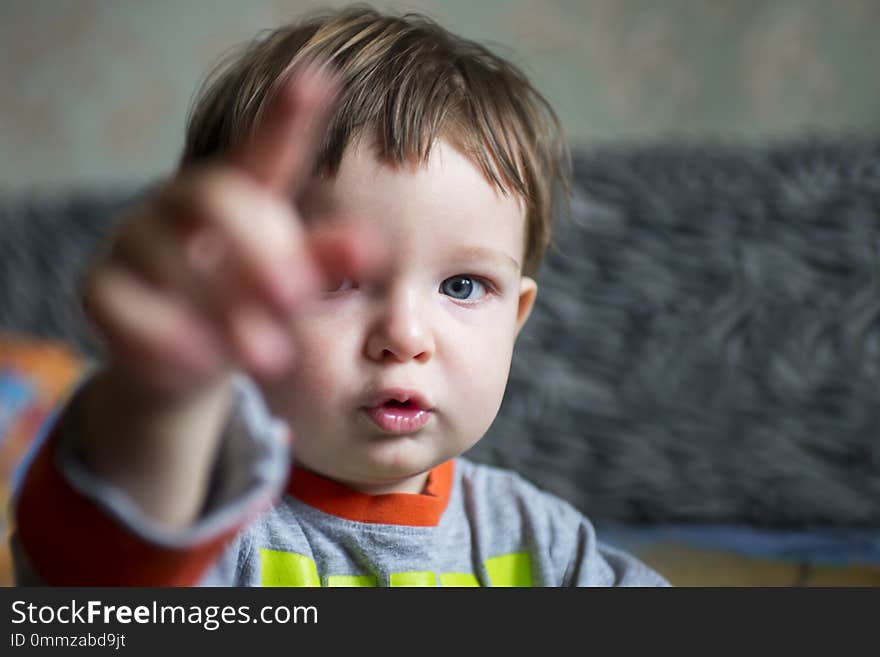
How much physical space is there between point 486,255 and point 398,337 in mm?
95

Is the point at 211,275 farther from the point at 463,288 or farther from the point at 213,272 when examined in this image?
the point at 463,288

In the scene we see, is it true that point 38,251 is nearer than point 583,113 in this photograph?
Yes

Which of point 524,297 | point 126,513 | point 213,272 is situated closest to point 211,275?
point 213,272

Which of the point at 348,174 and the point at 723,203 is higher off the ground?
the point at 723,203

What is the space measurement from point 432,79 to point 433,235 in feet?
0.39

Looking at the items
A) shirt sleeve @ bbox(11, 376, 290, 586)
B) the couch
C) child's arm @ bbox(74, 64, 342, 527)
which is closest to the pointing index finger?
child's arm @ bbox(74, 64, 342, 527)

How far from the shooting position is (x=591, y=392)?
1242mm

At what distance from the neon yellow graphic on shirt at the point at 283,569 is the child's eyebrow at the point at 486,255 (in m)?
0.22

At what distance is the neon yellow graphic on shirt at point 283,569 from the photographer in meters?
0.59

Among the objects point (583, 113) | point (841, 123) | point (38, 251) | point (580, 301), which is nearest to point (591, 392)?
point (580, 301)

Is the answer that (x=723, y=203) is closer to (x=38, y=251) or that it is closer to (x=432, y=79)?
(x=432, y=79)

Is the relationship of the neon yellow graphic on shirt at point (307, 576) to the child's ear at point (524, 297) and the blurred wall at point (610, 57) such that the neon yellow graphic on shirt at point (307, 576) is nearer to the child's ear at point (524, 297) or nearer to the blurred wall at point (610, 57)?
the child's ear at point (524, 297)

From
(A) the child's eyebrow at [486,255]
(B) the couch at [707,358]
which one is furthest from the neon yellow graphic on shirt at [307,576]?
(B) the couch at [707,358]

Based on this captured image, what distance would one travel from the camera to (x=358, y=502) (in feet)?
1.99
